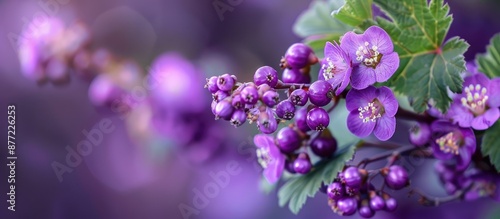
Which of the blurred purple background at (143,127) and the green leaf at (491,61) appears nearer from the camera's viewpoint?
the green leaf at (491,61)

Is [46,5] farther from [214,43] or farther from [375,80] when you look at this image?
[375,80]

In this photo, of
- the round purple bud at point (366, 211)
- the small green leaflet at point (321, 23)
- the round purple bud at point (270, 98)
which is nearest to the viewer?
the round purple bud at point (270, 98)

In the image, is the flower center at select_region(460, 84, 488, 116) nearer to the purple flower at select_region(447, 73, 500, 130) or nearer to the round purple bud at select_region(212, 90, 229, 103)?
the purple flower at select_region(447, 73, 500, 130)

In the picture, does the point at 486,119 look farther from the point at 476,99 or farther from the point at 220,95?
the point at 220,95

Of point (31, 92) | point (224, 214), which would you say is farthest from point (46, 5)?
point (224, 214)

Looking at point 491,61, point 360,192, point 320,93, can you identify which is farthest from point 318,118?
point 491,61

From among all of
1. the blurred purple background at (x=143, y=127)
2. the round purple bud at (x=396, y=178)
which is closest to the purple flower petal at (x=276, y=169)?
the round purple bud at (x=396, y=178)

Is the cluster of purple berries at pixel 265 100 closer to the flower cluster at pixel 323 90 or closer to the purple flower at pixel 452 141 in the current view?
the flower cluster at pixel 323 90
